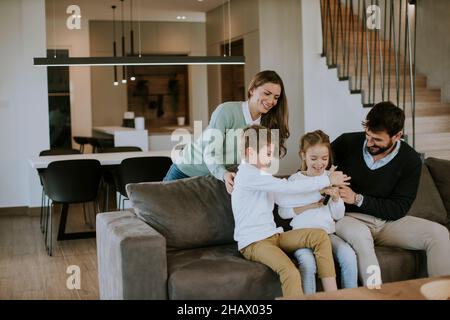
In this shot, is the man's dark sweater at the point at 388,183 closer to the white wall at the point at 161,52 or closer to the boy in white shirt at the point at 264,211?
the boy in white shirt at the point at 264,211

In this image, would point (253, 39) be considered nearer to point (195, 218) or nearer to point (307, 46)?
point (307, 46)

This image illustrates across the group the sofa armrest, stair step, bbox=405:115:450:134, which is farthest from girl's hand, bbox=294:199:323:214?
stair step, bbox=405:115:450:134

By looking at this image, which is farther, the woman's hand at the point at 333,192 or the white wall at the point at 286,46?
the white wall at the point at 286,46

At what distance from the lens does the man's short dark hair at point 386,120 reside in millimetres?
3287

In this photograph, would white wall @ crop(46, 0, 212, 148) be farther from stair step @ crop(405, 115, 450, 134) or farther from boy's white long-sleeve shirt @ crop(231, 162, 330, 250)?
boy's white long-sleeve shirt @ crop(231, 162, 330, 250)

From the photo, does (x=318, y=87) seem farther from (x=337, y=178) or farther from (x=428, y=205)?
(x=337, y=178)

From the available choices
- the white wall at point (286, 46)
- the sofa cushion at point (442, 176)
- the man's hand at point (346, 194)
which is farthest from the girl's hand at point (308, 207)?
the white wall at point (286, 46)

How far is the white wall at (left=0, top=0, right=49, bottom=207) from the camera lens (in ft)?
24.5

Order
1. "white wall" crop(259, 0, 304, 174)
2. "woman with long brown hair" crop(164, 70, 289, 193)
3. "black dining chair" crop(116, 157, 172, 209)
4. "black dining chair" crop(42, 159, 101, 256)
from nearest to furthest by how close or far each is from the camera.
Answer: "woman with long brown hair" crop(164, 70, 289, 193), "black dining chair" crop(42, 159, 101, 256), "black dining chair" crop(116, 157, 172, 209), "white wall" crop(259, 0, 304, 174)

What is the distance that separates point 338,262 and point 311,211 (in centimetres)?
29

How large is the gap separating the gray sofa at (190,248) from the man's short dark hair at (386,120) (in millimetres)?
636

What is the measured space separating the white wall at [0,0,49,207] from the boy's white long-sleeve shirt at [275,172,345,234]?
487 centimetres

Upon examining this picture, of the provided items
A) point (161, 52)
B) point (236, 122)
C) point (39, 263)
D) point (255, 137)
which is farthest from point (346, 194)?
point (161, 52)

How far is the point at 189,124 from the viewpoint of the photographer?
41.7ft
